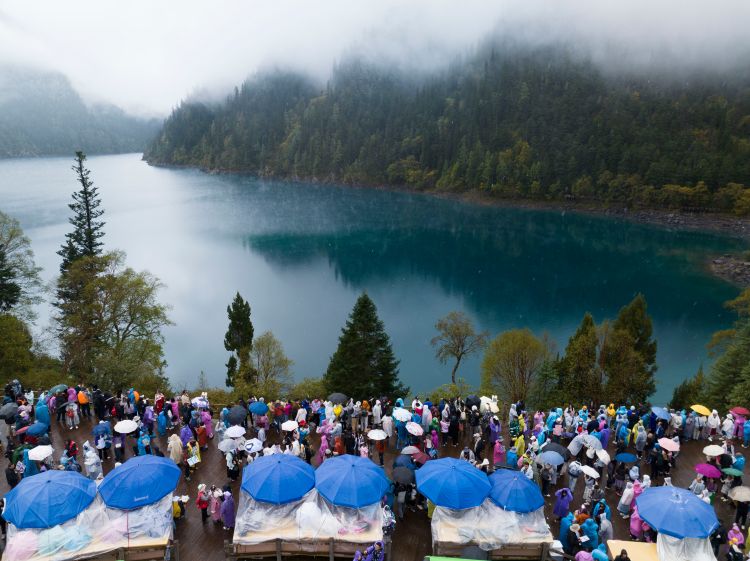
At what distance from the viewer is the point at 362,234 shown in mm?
113375

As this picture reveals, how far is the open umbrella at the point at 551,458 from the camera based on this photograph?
1695 cm

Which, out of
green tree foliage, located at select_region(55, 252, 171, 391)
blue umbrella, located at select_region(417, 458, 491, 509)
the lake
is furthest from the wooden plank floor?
the lake

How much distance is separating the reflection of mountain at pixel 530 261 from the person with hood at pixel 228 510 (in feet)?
177

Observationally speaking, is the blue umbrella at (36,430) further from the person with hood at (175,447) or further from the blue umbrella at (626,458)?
the blue umbrella at (626,458)

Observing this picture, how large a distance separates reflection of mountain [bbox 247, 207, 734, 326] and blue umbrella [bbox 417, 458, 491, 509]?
52.3 meters

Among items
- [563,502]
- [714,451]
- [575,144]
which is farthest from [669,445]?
[575,144]

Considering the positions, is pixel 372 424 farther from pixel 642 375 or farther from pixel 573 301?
pixel 573 301

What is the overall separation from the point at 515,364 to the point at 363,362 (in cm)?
1303

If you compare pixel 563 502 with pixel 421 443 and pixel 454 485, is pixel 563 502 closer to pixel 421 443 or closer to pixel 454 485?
pixel 454 485

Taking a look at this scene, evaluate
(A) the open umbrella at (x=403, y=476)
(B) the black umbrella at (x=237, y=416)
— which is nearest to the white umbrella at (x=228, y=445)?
(B) the black umbrella at (x=237, y=416)

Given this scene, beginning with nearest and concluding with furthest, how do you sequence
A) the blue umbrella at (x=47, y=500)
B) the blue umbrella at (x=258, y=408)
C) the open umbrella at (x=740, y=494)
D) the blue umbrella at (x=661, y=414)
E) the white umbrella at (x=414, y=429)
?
1. the blue umbrella at (x=47, y=500)
2. the open umbrella at (x=740, y=494)
3. the white umbrella at (x=414, y=429)
4. the blue umbrella at (x=661, y=414)
5. the blue umbrella at (x=258, y=408)

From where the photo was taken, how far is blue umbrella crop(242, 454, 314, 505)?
559 inches

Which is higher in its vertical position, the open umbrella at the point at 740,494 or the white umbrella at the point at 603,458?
the open umbrella at the point at 740,494

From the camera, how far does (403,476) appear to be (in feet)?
52.3
